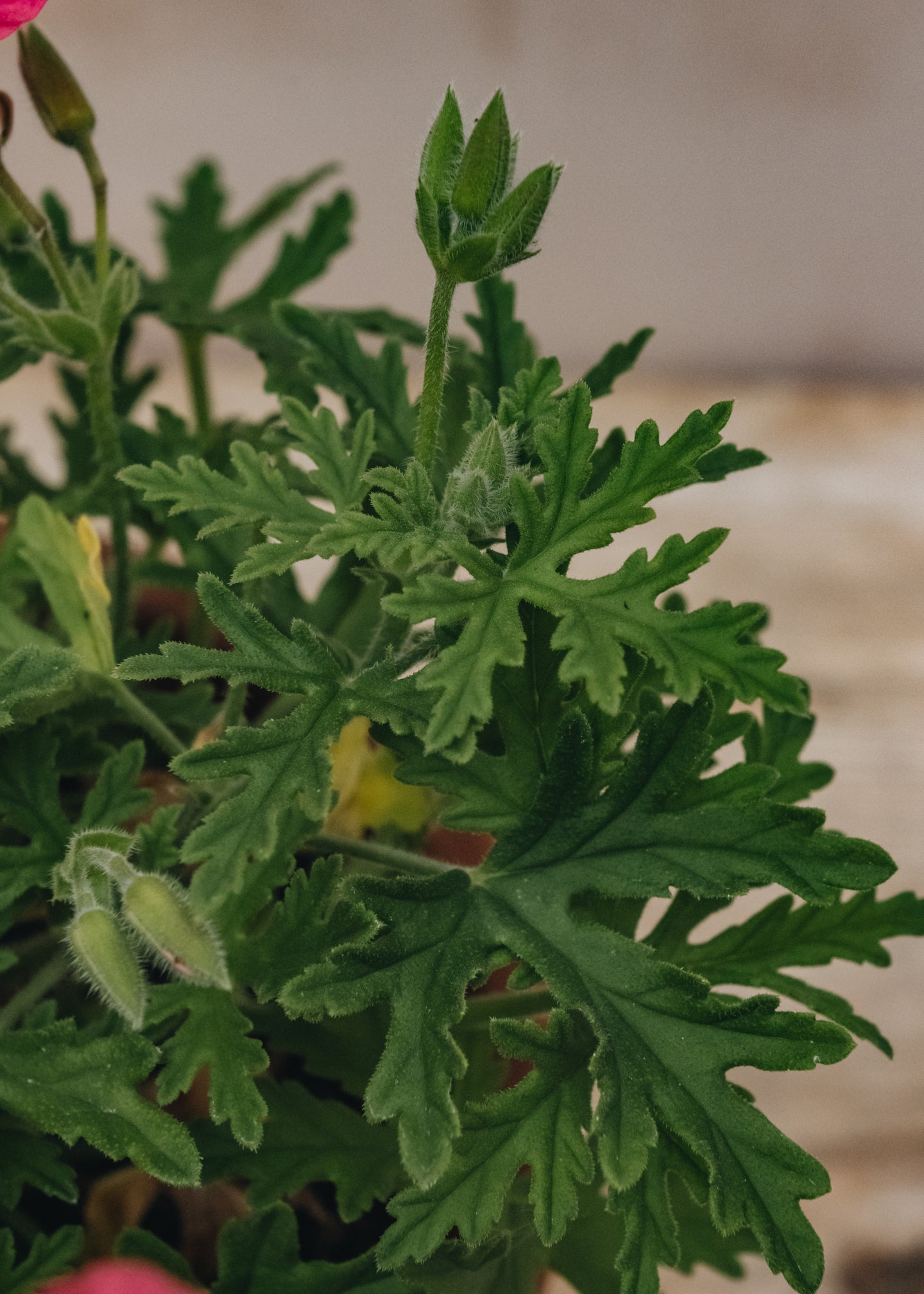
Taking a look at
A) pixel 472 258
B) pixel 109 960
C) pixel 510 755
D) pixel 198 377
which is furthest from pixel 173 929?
pixel 198 377

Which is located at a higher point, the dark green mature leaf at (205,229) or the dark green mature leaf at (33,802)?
the dark green mature leaf at (205,229)

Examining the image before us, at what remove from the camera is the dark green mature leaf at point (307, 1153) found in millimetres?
501

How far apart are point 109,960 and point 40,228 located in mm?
284

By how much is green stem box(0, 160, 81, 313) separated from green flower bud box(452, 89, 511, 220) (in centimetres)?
18

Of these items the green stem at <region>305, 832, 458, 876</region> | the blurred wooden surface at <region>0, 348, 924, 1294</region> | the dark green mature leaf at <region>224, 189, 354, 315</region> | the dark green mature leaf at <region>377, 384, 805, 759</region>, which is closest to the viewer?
the dark green mature leaf at <region>377, 384, 805, 759</region>

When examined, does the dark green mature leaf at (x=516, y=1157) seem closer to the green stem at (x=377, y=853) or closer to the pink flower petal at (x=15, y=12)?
the green stem at (x=377, y=853)

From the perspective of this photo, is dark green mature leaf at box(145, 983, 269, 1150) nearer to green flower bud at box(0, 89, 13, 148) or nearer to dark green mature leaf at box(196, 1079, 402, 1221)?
dark green mature leaf at box(196, 1079, 402, 1221)

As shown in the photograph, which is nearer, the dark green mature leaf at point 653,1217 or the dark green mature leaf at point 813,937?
the dark green mature leaf at point 653,1217

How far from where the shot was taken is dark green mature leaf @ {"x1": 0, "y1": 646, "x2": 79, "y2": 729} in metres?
0.46

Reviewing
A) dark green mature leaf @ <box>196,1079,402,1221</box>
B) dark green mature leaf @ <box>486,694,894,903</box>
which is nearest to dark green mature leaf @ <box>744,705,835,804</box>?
dark green mature leaf @ <box>486,694,894,903</box>

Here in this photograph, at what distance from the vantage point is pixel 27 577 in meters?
0.61

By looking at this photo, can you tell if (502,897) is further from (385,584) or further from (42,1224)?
(42,1224)

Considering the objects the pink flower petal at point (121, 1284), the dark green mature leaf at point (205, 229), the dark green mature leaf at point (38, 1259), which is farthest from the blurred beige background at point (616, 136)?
the pink flower petal at point (121, 1284)

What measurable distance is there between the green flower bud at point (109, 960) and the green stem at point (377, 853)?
9 cm
